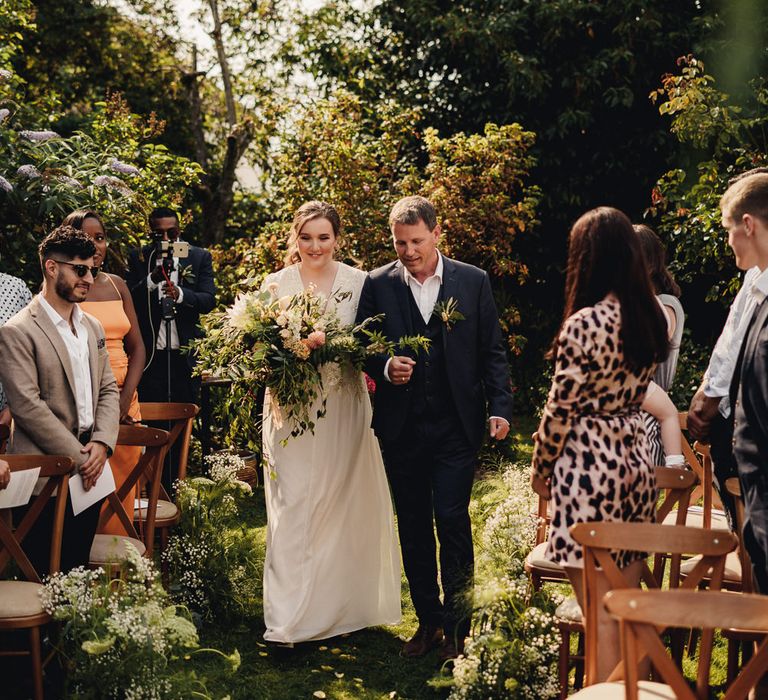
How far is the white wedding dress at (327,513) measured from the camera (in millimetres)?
4902

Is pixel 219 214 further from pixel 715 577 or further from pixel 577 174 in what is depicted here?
pixel 715 577

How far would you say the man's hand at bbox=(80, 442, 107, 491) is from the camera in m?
4.25

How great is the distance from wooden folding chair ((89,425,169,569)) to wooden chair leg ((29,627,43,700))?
856 mm

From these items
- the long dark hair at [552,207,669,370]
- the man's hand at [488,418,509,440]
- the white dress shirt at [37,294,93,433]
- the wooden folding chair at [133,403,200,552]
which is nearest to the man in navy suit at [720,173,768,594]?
the long dark hair at [552,207,669,370]

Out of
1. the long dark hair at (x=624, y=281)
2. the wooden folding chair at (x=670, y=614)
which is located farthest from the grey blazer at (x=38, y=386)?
the wooden folding chair at (x=670, y=614)

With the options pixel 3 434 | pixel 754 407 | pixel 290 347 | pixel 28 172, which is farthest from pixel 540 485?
pixel 28 172

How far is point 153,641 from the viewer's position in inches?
143

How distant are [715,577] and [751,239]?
130 cm

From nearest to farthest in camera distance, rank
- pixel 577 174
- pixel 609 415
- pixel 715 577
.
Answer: pixel 715 577 < pixel 609 415 < pixel 577 174

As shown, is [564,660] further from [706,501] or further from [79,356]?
[79,356]

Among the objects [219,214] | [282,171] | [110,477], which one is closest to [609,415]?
[110,477]

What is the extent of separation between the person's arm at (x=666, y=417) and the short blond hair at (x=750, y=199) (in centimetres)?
113

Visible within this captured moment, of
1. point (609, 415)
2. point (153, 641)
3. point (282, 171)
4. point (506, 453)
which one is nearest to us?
point (609, 415)

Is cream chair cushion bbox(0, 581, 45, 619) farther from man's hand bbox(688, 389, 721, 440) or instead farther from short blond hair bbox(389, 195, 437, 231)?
man's hand bbox(688, 389, 721, 440)
